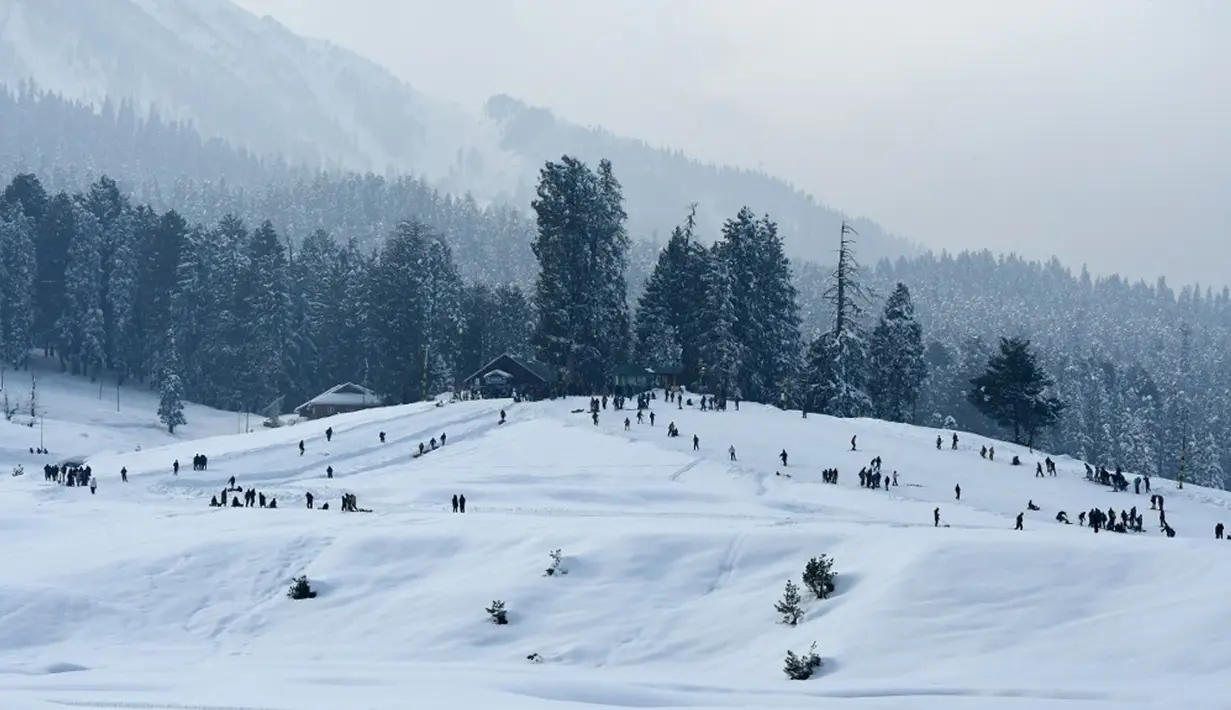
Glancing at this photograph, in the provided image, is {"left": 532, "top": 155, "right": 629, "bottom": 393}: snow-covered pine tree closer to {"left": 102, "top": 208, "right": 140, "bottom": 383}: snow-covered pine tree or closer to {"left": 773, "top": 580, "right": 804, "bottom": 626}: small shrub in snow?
{"left": 102, "top": 208, "right": 140, "bottom": 383}: snow-covered pine tree

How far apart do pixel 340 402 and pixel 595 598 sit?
195ft

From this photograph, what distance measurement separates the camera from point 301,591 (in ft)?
98.5

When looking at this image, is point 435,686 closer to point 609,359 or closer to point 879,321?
point 609,359

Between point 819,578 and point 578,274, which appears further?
point 578,274

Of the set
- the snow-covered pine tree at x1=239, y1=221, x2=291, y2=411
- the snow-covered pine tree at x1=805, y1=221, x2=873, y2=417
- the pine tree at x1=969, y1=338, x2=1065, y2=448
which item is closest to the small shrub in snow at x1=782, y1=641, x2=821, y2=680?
the pine tree at x1=969, y1=338, x2=1065, y2=448

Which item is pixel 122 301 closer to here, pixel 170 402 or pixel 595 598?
pixel 170 402

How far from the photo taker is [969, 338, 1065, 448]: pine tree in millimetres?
68250

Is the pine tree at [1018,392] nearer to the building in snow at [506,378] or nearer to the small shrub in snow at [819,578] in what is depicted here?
the building in snow at [506,378]

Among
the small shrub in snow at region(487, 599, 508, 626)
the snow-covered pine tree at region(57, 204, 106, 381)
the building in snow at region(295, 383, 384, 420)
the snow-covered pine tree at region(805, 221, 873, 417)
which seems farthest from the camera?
the snow-covered pine tree at region(57, 204, 106, 381)

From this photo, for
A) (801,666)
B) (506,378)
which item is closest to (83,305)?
(506,378)

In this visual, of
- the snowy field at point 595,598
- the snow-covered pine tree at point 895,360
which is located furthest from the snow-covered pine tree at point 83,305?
the snow-covered pine tree at point 895,360

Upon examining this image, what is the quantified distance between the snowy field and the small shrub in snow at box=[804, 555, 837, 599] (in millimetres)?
464

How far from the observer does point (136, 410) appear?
285 ft

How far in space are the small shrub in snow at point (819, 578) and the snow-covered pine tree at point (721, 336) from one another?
149 ft
